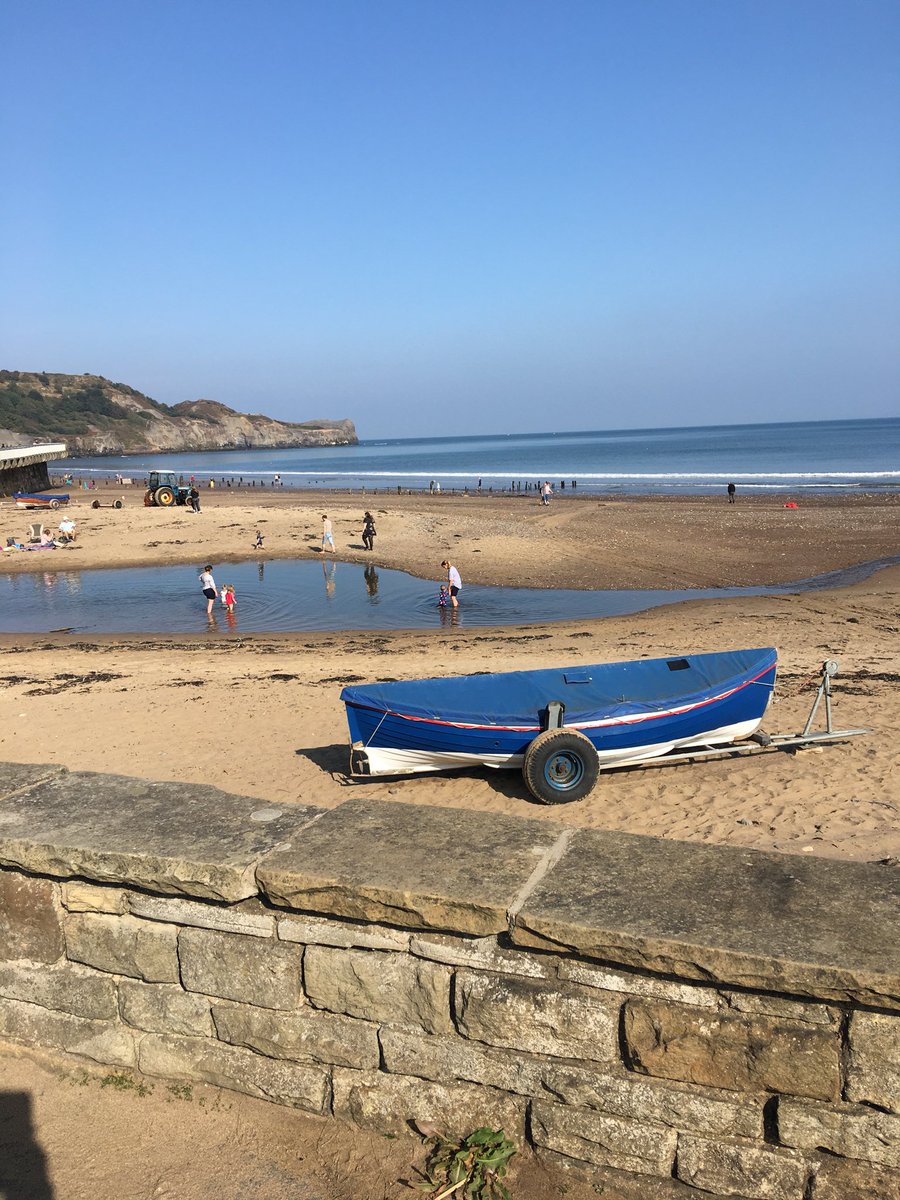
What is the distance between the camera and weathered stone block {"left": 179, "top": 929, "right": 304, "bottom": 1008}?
3.01 meters

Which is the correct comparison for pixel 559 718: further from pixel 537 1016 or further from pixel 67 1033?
pixel 537 1016

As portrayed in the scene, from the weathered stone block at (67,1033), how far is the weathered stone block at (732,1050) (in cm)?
199

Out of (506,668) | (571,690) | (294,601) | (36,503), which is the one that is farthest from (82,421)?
(571,690)

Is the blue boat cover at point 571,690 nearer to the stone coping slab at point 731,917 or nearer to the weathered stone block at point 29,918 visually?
the weathered stone block at point 29,918

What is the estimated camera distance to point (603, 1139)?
2668mm

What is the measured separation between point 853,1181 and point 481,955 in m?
1.23

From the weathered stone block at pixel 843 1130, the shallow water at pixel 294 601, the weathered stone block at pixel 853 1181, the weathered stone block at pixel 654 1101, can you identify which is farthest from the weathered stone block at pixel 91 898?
the shallow water at pixel 294 601

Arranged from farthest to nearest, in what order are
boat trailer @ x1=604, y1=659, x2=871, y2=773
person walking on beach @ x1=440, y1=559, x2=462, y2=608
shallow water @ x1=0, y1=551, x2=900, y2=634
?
person walking on beach @ x1=440, y1=559, x2=462, y2=608 → shallow water @ x1=0, y1=551, x2=900, y2=634 → boat trailer @ x1=604, y1=659, x2=871, y2=773

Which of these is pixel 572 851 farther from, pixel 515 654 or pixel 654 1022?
pixel 515 654

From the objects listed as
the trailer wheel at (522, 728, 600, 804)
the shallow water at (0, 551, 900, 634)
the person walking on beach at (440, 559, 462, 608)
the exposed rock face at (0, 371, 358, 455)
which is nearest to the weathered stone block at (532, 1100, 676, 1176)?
the trailer wheel at (522, 728, 600, 804)

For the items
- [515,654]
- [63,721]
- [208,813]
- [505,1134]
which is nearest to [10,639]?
[63,721]

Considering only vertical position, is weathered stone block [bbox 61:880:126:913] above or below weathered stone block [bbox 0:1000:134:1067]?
above

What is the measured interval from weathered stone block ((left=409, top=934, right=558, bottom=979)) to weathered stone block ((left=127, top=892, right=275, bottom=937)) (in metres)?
0.57

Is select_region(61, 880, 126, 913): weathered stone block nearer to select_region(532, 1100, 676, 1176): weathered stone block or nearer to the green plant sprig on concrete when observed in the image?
the green plant sprig on concrete
